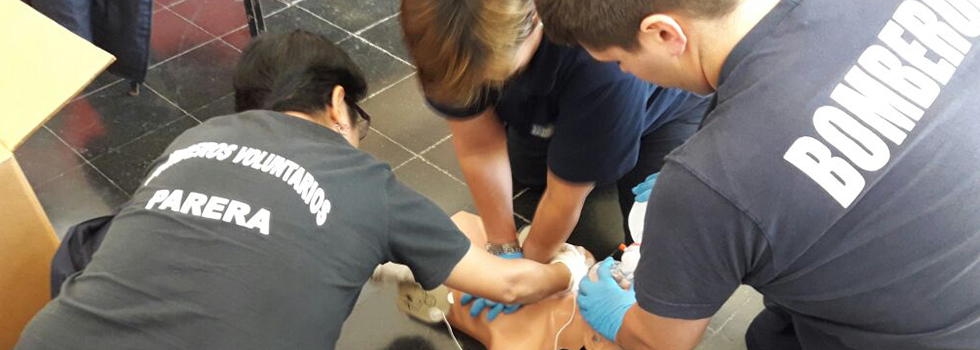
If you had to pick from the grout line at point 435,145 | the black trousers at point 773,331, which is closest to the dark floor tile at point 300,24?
the grout line at point 435,145

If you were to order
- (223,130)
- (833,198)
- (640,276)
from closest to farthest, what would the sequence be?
(833,198) < (640,276) < (223,130)

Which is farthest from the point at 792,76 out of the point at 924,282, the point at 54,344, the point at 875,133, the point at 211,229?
the point at 54,344

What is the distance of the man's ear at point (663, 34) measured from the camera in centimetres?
82

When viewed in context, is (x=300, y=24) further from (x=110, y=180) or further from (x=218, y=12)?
(x=110, y=180)

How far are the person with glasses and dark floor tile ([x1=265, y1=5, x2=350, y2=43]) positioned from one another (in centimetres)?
138

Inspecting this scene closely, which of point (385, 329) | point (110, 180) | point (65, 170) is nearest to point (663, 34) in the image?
point (385, 329)

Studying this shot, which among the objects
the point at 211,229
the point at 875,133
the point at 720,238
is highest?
the point at 875,133

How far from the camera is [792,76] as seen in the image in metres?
0.78

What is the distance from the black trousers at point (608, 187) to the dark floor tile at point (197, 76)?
3.05 feet

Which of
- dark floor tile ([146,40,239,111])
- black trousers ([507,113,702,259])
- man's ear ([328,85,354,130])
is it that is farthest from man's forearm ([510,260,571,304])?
dark floor tile ([146,40,239,111])

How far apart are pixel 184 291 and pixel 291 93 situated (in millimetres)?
349

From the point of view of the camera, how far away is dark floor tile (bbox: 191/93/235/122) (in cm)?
219

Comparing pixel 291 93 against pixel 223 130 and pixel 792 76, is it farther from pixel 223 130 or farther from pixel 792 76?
pixel 792 76

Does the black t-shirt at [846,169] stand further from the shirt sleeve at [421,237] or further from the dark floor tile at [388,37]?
the dark floor tile at [388,37]
